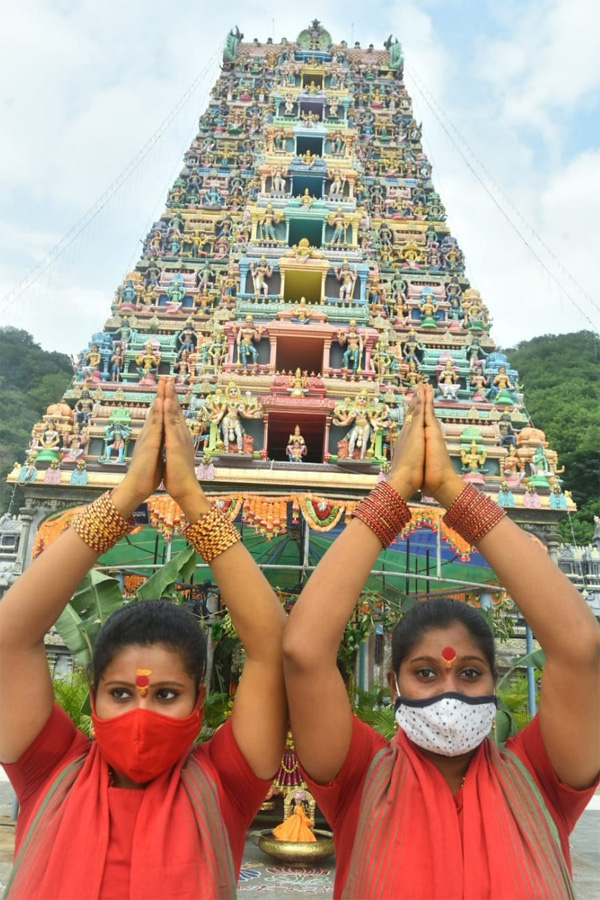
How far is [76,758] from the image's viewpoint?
7.77 ft

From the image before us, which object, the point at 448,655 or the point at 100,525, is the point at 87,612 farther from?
the point at 448,655

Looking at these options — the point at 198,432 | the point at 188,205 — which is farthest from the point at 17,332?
the point at 198,432

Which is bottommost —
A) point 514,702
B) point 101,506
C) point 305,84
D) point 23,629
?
point 514,702

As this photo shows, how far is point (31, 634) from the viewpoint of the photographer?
2.32m

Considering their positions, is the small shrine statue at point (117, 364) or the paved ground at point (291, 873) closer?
the paved ground at point (291, 873)

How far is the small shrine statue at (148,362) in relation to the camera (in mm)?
18417

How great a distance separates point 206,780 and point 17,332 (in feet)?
169

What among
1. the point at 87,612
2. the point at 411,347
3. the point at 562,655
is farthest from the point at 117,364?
the point at 562,655

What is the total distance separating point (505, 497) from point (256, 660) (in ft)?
44.4

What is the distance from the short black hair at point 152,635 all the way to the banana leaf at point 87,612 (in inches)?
178

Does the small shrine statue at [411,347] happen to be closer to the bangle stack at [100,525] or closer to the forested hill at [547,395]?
the forested hill at [547,395]

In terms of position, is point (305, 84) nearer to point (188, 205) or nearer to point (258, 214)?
point (188, 205)

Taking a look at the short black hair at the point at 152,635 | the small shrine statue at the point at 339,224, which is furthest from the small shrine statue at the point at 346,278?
the short black hair at the point at 152,635

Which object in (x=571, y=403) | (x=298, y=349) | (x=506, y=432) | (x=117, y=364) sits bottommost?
(x=506, y=432)
